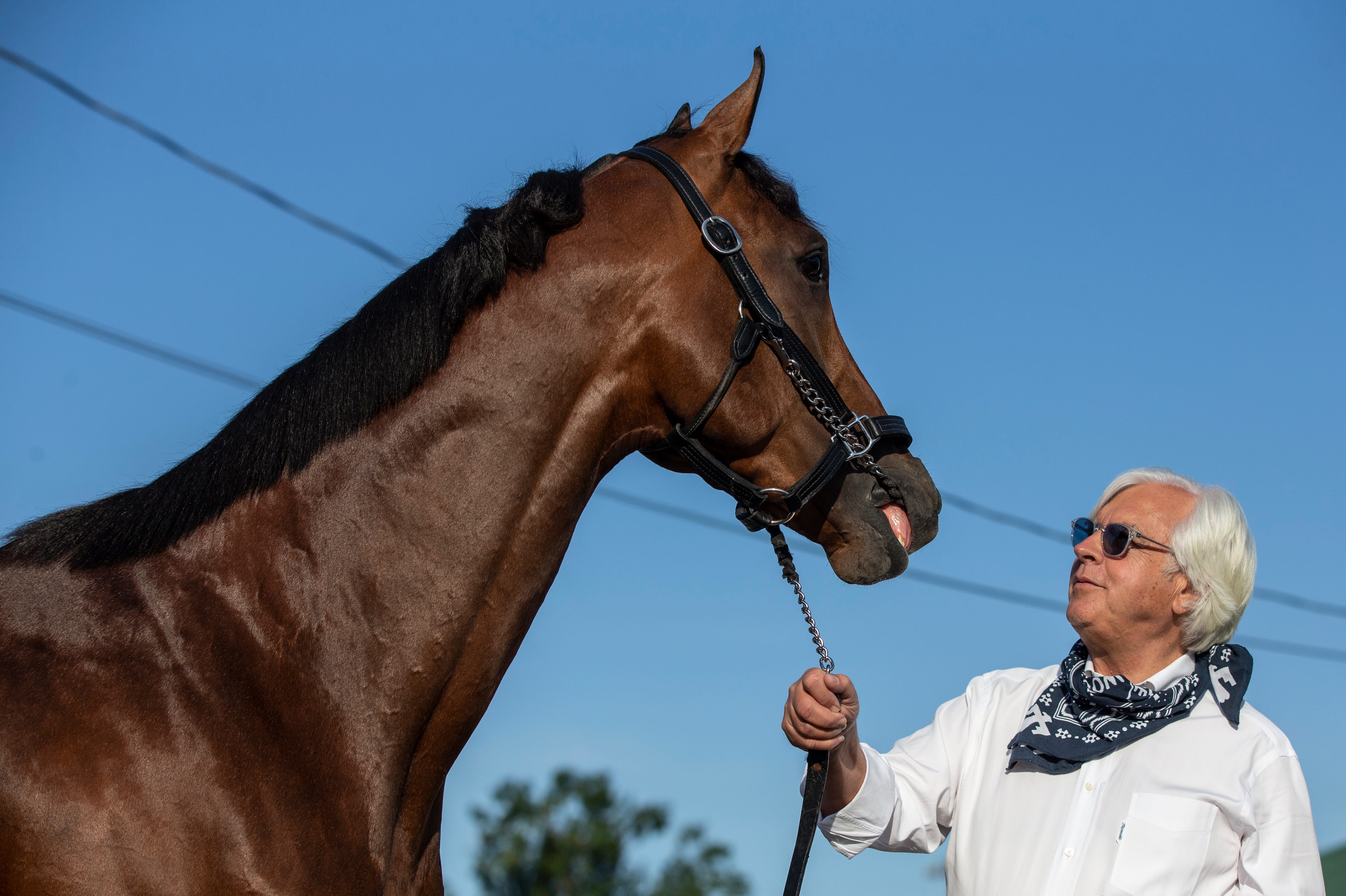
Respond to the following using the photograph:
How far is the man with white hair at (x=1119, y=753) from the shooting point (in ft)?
8.95

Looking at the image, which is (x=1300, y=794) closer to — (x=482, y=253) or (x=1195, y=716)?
(x=1195, y=716)

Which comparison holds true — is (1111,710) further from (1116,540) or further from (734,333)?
(734,333)

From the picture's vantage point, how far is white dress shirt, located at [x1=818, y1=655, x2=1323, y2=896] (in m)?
2.71

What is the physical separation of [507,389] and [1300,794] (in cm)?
219

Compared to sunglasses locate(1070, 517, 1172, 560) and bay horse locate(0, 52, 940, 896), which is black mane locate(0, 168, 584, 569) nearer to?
bay horse locate(0, 52, 940, 896)

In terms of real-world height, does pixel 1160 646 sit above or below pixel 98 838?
above

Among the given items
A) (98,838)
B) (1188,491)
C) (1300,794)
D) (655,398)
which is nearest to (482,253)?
(655,398)

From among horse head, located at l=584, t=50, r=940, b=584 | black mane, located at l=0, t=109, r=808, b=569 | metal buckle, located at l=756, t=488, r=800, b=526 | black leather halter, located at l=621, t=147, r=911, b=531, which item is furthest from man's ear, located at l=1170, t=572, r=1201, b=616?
black mane, located at l=0, t=109, r=808, b=569

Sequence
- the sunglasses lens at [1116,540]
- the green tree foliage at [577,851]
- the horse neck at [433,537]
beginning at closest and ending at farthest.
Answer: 1. the horse neck at [433,537]
2. the sunglasses lens at [1116,540]
3. the green tree foliage at [577,851]

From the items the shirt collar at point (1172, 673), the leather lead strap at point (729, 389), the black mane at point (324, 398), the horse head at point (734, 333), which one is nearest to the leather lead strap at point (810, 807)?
the leather lead strap at point (729, 389)

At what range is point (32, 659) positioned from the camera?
2.32 metres

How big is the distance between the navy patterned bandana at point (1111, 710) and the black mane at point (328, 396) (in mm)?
1884

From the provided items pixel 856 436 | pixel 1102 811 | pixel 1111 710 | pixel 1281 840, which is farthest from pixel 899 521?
pixel 1281 840

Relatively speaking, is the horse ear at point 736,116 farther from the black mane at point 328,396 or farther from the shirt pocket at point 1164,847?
the shirt pocket at point 1164,847
